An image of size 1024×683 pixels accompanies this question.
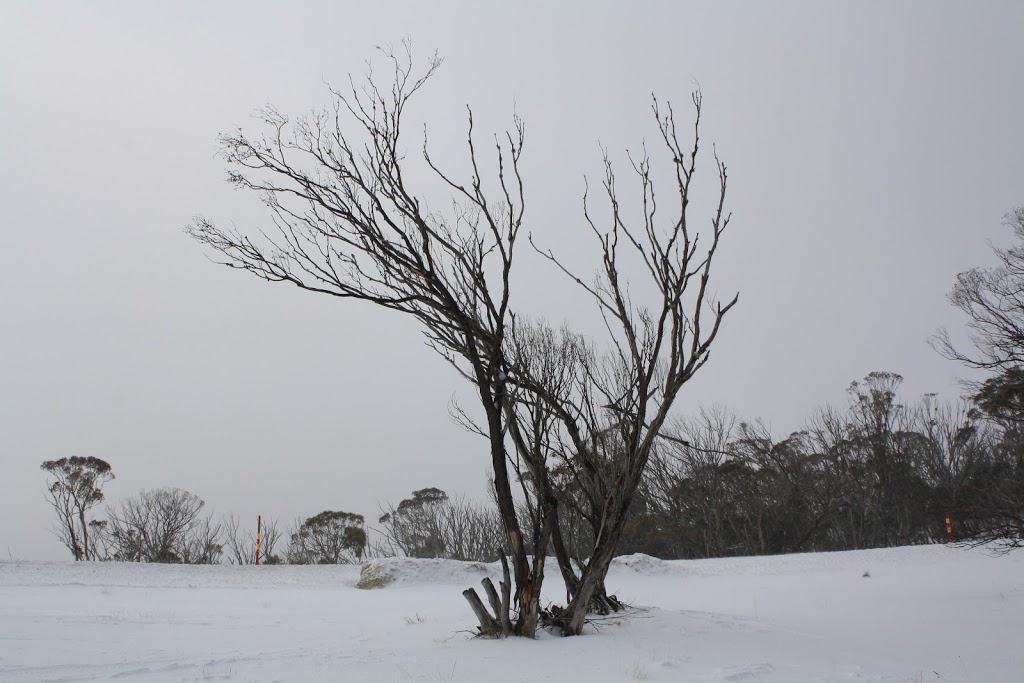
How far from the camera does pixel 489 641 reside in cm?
512

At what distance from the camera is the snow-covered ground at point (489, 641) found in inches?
161

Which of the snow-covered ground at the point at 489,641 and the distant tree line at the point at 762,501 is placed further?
the distant tree line at the point at 762,501

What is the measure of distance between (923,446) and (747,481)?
25.4ft

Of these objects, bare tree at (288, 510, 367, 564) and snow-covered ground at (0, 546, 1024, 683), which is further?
bare tree at (288, 510, 367, 564)

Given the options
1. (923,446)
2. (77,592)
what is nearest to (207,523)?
(77,592)

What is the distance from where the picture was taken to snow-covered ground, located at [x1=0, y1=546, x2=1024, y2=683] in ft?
13.4

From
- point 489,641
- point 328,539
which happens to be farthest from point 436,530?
point 489,641

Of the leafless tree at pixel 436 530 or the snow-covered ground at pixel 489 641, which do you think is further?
the leafless tree at pixel 436 530

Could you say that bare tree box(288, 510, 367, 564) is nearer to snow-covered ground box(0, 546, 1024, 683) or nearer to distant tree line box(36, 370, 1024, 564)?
distant tree line box(36, 370, 1024, 564)

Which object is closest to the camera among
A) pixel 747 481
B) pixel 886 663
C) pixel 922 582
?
pixel 886 663

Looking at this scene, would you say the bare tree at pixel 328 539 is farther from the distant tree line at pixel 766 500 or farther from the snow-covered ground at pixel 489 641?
the snow-covered ground at pixel 489 641

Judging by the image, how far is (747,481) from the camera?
25297 millimetres

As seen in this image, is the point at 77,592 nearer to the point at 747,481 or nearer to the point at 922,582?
the point at 922,582

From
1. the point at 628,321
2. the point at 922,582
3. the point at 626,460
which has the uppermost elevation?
the point at 628,321
